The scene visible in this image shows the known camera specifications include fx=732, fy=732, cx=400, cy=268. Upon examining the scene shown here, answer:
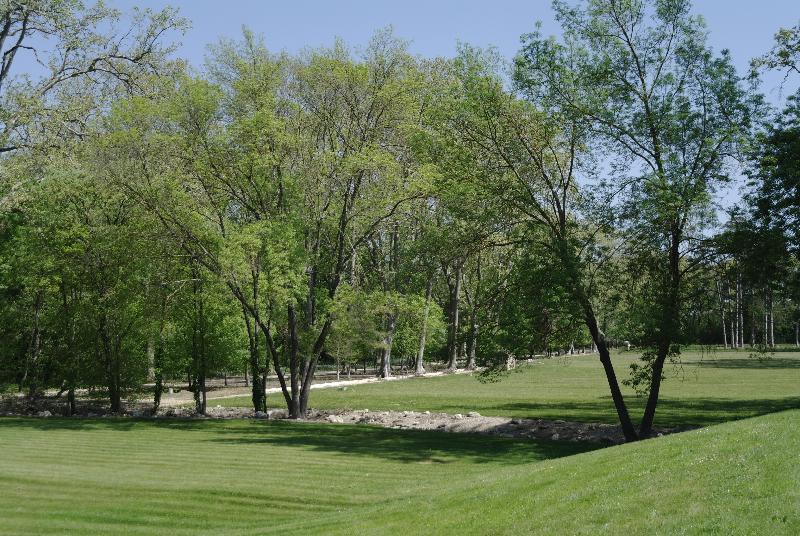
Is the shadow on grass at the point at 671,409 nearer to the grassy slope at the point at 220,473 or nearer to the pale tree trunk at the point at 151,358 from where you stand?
the grassy slope at the point at 220,473

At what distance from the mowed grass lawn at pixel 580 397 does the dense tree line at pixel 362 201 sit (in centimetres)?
295

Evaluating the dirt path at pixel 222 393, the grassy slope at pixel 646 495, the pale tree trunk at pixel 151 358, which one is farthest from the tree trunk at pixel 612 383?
the dirt path at pixel 222 393

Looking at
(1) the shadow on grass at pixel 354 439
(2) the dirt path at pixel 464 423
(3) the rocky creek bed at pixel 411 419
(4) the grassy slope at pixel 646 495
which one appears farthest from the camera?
(3) the rocky creek bed at pixel 411 419

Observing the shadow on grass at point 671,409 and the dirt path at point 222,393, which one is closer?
the shadow on grass at point 671,409

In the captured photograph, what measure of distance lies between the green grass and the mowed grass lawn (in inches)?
262

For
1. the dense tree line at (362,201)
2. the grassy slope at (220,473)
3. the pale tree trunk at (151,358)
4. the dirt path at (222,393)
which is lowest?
the dirt path at (222,393)

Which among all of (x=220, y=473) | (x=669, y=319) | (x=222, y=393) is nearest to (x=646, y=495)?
(x=220, y=473)

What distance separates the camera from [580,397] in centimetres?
3662

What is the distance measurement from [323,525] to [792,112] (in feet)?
68.2

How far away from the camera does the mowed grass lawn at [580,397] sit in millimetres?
27594

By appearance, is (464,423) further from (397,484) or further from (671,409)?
(397,484)

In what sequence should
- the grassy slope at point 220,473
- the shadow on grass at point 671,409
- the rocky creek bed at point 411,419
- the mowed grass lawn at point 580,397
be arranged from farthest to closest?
1. the mowed grass lawn at point 580,397
2. the shadow on grass at point 671,409
3. the rocky creek bed at point 411,419
4. the grassy slope at point 220,473

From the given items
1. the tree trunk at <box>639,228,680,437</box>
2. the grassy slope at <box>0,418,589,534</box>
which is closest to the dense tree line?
the tree trunk at <box>639,228,680,437</box>

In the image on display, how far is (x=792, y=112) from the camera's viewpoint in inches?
944
